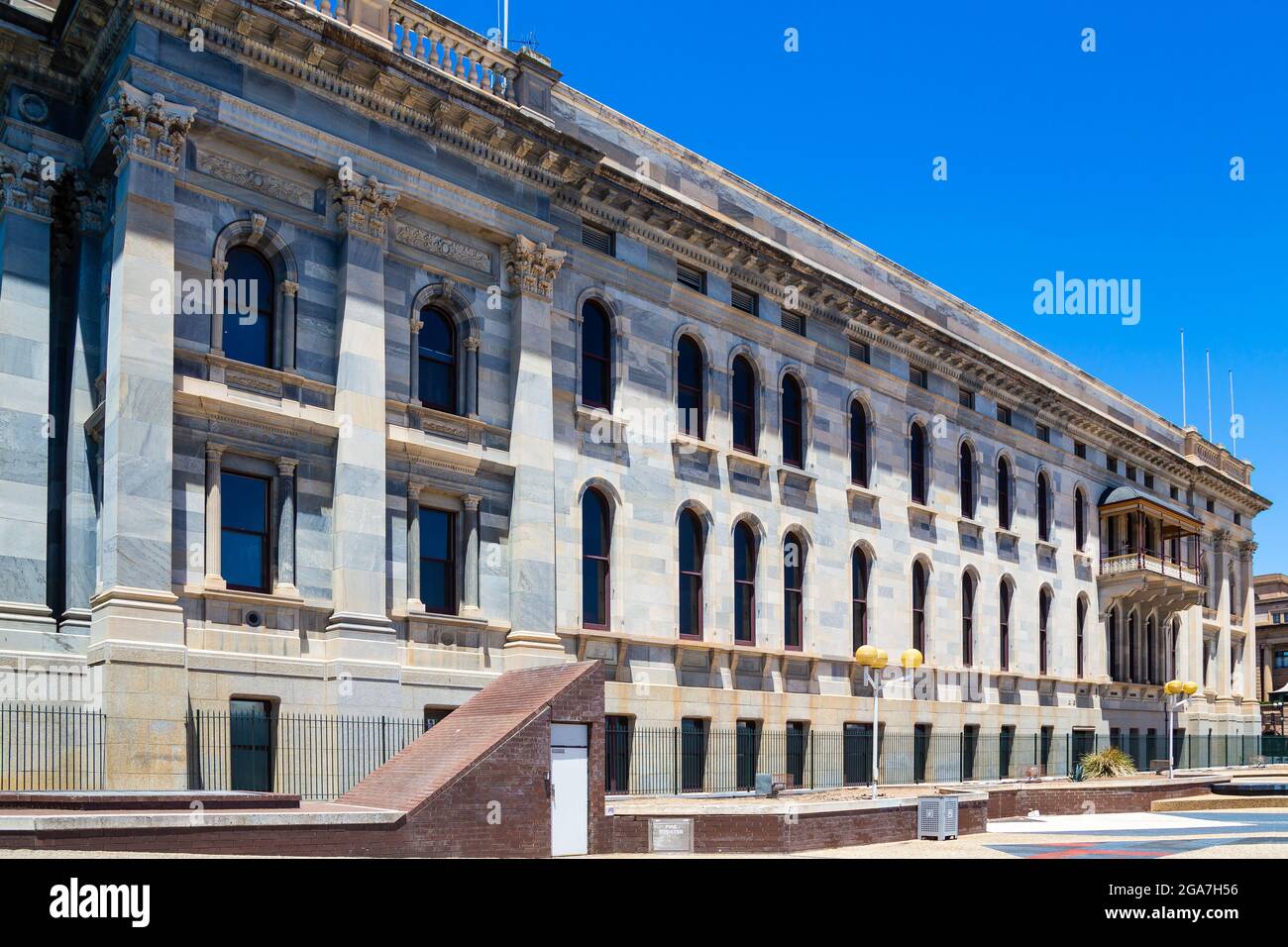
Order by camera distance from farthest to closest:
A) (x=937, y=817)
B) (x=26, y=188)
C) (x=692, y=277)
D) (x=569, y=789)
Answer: (x=692, y=277) → (x=26, y=188) → (x=937, y=817) → (x=569, y=789)

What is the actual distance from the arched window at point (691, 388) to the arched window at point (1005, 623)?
16588mm

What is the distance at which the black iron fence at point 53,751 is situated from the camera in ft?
70.3

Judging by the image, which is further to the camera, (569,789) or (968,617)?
(968,617)

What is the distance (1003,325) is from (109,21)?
3459 cm

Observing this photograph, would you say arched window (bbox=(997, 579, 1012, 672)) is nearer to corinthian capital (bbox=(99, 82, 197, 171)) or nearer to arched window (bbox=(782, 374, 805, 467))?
arched window (bbox=(782, 374, 805, 467))

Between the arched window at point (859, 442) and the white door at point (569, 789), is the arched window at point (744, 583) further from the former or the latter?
the white door at point (569, 789)

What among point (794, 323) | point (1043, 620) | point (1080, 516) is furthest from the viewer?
point (1080, 516)

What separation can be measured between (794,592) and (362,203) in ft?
54.4

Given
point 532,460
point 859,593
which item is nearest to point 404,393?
point 532,460

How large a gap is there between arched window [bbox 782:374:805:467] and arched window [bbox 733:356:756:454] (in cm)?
160

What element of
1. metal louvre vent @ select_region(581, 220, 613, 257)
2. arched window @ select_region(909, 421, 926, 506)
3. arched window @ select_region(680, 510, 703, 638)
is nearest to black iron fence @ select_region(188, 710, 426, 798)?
arched window @ select_region(680, 510, 703, 638)

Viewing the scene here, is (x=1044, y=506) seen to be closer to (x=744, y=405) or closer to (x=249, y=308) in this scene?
(x=744, y=405)

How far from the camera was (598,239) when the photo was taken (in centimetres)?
3234
